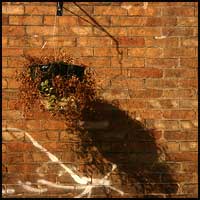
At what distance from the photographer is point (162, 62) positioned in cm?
324

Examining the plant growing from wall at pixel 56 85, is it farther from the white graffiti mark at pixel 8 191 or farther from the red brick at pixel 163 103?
the white graffiti mark at pixel 8 191

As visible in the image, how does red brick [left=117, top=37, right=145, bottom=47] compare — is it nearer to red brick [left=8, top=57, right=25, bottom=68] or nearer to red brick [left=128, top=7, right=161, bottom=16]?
red brick [left=128, top=7, right=161, bottom=16]

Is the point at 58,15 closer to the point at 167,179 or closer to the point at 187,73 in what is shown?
the point at 187,73

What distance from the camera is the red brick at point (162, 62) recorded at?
10.6ft

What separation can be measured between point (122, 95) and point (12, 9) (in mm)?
1250

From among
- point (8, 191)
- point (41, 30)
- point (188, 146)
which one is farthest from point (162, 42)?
point (8, 191)

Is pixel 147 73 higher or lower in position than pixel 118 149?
higher

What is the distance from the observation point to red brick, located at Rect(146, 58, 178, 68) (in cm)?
323

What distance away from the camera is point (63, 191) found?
318 cm

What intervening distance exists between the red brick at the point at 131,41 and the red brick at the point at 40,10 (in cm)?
65

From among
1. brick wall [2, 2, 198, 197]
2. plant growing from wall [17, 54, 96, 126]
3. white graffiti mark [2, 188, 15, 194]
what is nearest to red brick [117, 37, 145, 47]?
brick wall [2, 2, 198, 197]

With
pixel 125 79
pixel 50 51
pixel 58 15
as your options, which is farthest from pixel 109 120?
pixel 58 15

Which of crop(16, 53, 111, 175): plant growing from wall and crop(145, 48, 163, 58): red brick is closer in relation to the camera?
crop(16, 53, 111, 175): plant growing from wall

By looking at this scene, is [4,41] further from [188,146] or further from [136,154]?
[188,146]
